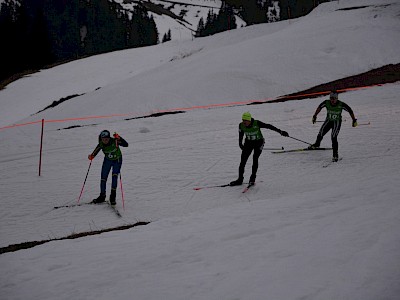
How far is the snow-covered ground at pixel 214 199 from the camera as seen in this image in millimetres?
4148

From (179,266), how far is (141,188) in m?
5.08

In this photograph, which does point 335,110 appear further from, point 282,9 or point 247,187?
point 282,9

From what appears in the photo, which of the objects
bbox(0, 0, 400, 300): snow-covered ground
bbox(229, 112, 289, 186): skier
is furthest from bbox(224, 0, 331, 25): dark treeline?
bbox(229, 112, 289, 186): skier

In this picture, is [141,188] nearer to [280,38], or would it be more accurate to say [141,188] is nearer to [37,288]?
[37,288]

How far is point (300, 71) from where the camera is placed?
2261 centimetres

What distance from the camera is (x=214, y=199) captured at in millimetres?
8266

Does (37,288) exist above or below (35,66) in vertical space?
below

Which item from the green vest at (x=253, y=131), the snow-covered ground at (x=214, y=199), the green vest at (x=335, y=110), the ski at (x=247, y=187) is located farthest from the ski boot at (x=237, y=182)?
the green vest at (x=335, y=110)

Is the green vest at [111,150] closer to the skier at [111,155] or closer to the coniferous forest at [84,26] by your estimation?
the skier at [111,155]

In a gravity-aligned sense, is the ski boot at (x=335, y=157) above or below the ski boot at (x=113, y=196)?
above

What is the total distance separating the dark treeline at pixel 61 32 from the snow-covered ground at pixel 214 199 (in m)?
34.9

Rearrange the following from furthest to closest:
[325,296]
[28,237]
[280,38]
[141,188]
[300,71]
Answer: [280,38] < [300,71] < [141,188] < [28,237] < [325,296]

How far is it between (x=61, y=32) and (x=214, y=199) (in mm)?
A: 82407

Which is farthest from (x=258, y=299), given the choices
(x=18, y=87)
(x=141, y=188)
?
(x=18, y=87)
